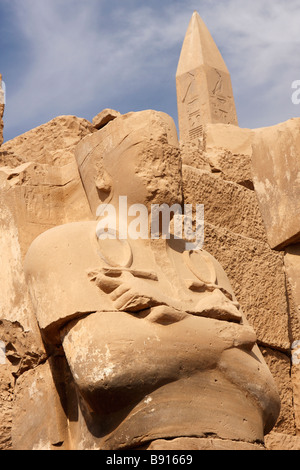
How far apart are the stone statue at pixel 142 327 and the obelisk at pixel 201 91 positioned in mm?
5122

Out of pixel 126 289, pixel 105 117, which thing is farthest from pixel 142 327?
pixel 105 117

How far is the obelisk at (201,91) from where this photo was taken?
9.02 metres

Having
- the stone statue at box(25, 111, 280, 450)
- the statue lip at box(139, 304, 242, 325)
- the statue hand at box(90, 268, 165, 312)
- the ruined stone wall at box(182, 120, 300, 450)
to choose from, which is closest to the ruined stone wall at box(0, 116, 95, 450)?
the stone statue at box(25, 111, 280, 450)

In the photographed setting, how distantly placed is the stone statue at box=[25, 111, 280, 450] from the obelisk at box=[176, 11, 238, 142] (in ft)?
16.8

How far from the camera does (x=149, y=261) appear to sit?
3.59 m

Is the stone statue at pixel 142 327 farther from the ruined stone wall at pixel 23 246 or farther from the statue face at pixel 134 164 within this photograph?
the ruined stone wall at pixel 23 246

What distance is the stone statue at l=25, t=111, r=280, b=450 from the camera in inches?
122

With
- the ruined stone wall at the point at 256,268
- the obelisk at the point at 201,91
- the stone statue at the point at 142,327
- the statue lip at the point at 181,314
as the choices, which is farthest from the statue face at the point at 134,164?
the obelisk at the point at 201,91

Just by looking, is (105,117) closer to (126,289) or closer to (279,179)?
(279,179)

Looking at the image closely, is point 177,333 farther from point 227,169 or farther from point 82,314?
point 227,169

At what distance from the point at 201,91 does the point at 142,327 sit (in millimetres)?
6324

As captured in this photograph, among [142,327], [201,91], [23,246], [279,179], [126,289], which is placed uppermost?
[201,91]

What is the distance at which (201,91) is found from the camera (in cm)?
915

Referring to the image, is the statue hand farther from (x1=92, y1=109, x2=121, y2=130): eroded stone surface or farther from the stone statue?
(x1=92, y1=109, x2=121, y2=130): eroded stone surface
